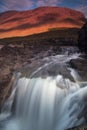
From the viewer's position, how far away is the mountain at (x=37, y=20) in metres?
12.0

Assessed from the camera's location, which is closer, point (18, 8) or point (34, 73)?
point (34, 73)

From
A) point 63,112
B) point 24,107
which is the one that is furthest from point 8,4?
→ point 63,112

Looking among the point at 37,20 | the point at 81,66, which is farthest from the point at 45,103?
the point at 37,20

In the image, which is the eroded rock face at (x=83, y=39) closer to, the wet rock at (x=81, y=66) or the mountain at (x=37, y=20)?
the mountain at (x=37, y=20)

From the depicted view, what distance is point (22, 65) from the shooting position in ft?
33.2

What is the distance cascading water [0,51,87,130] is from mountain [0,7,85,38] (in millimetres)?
3359

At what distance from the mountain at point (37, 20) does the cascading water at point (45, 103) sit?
3359 millimetres

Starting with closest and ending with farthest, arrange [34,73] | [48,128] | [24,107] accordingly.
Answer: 1. [48,128]
2. [24,107]
3. [34,73]

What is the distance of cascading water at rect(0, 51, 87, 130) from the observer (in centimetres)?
744

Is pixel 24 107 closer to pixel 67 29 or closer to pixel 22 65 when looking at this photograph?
pixel 22 65

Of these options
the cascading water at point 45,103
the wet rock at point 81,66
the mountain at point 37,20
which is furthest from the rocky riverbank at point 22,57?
the mountain at point 37,20

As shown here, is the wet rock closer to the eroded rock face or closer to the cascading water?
the cascading water

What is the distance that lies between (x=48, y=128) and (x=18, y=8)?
5.95m

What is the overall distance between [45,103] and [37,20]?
16.1 feet
